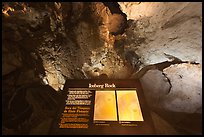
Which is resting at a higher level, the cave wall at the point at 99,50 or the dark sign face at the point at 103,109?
the cave wall at the point at 99,50

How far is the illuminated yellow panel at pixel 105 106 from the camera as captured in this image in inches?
95.1

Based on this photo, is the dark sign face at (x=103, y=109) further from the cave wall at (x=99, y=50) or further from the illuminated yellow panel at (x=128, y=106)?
the cave wall at (x=99, y=50)

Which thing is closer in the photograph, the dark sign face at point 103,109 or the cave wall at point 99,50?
the dark sign face at point 103,109

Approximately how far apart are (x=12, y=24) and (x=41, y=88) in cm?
101

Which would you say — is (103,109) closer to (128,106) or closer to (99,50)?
(128,106)

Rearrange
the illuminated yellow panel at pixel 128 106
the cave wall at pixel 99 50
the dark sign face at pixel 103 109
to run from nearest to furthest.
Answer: the dark sign face at pixel 103 109, the illuminated yellow panel at pixel 128 106, the cave wall at pixel 99 50

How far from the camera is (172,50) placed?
10.7 feet

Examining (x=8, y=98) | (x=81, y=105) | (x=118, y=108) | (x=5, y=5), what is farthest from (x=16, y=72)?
(x=118, y=108)

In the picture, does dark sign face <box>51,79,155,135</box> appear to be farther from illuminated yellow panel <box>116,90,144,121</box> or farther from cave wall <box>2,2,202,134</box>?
cave wall <box>2,2,202,134</box>

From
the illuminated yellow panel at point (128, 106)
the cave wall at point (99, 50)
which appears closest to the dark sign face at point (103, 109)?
the illuminated yellow panel at point (128, 106)

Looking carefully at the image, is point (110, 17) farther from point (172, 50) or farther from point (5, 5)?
point (5, 5)

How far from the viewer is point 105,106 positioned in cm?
259

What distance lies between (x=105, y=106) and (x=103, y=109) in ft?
0.22

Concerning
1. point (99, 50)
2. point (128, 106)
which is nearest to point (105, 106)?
point (128, 106)
